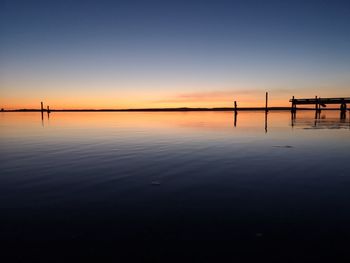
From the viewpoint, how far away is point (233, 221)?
15.4 feet

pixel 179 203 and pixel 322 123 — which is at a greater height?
pixel 322 123

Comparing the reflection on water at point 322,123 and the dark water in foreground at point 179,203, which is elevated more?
the reflection on water at point 322,123

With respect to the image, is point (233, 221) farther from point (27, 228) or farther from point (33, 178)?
point (33, 178)

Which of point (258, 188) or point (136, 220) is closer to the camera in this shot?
point (136, 220)

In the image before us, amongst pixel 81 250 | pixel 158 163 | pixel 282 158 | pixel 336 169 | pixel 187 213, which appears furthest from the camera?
pixel 282 158

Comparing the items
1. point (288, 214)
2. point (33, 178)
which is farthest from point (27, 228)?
point (288, 214)

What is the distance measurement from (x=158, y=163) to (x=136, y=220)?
5012 mm

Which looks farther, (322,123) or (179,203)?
(322,123)

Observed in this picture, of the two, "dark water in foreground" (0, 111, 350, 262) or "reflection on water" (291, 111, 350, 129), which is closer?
"dark water in foreground" (0, 111, 350, 262)

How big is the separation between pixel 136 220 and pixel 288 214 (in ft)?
9.70

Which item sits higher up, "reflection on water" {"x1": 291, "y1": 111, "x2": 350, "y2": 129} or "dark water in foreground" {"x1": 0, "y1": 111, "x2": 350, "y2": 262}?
"reflection on water" {"x1": 291, "y1": 111, "x2": 350, "y2": 129}

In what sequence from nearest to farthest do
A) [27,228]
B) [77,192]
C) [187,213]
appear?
[27,228] < [187,213] < [77,192]

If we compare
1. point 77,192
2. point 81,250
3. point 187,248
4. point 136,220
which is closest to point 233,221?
point 187,248

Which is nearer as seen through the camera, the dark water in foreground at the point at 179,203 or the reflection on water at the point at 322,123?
the dark water in foreground at the point at 179,203
